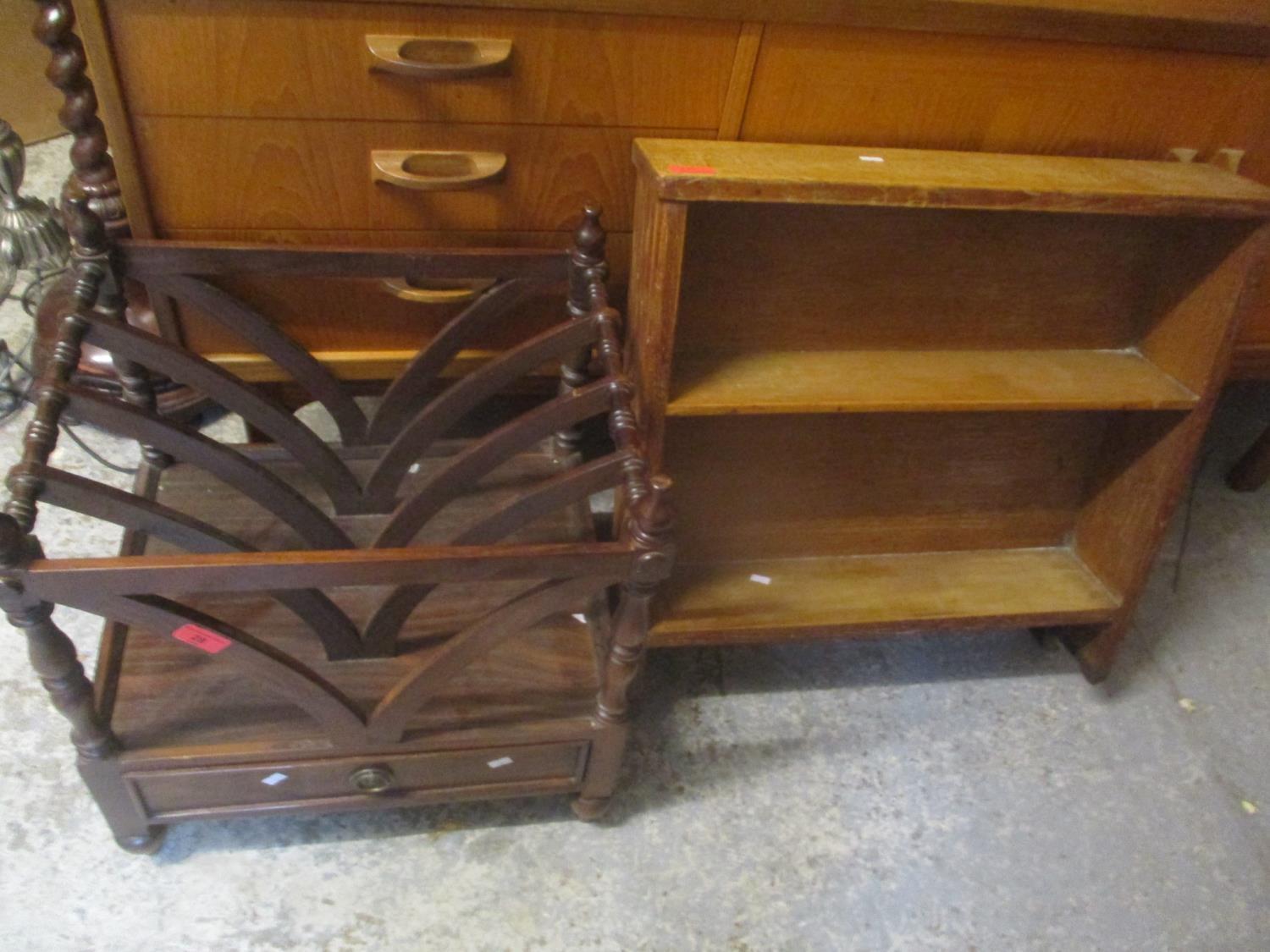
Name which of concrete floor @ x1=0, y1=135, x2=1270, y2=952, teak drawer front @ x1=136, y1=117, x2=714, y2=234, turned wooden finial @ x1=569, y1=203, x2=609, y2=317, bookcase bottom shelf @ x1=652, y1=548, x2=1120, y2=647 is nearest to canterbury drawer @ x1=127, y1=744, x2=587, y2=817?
concrete floor @ x1=0, y1=135, x2=1270, y2=952

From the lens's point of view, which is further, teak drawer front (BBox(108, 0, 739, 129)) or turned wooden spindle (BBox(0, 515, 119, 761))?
teak drawer front (BBox(108, 0, 739, 129))

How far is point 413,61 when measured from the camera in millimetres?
1030

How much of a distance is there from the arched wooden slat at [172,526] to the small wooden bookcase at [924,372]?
1.35 ft

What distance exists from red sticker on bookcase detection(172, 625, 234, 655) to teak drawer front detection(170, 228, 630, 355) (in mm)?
517

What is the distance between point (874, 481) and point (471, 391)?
24.3 inches

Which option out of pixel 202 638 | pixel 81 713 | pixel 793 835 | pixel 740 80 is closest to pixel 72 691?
pixel 81 713

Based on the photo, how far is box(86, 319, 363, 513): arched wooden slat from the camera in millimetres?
1087

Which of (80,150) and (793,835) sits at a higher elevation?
(80,150)

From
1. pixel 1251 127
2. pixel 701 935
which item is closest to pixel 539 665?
pixel 701 935

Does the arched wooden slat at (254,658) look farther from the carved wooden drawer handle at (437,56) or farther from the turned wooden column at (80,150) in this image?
the carved wooden drawer handle at (437,56)

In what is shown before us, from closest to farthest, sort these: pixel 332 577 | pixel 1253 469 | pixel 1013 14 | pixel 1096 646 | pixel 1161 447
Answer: pixel 332 577
pixel 1013 14
pixel 1161 447
pixel 1096 646
pixel 1253 469

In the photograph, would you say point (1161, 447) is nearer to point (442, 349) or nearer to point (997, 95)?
point (997, 95)

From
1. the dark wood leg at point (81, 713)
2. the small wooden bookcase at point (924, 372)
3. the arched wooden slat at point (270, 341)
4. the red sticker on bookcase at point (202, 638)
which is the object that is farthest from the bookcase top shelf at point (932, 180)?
the dark wood leg at point (81, 713)

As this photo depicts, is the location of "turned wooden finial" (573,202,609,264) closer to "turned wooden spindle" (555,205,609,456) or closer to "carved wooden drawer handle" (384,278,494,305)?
"turned wooden spindle" (555,205,609,456)
